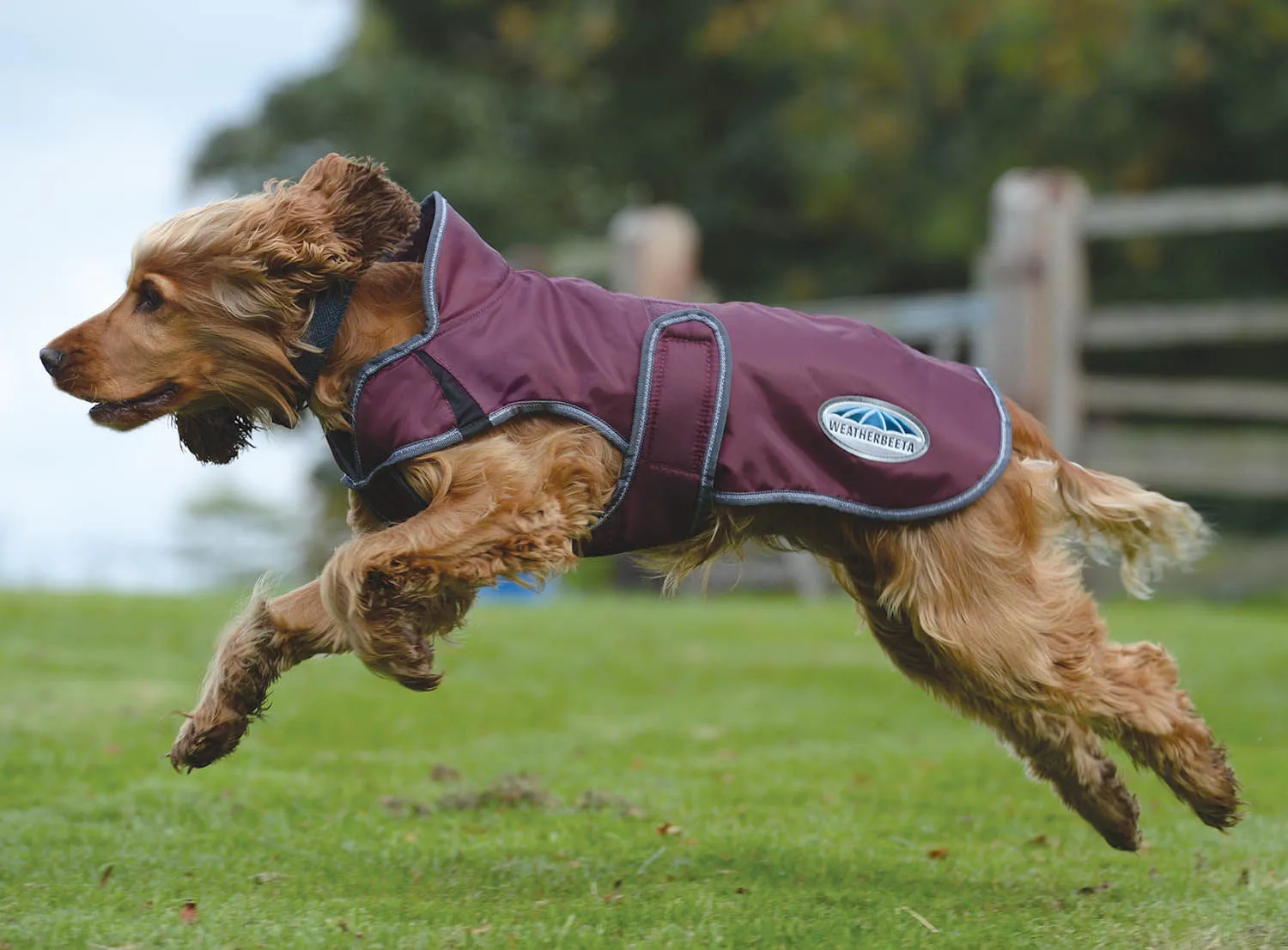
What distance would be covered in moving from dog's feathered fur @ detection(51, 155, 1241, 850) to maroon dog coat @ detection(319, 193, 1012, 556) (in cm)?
9

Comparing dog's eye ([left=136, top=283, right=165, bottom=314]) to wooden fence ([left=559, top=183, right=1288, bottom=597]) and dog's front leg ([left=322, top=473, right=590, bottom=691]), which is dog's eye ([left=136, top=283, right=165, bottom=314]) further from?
wooden fence ([left=559, top=183, right=1288, bottom=597])

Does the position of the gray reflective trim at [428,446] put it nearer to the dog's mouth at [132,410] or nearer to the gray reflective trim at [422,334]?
the gray reflective trim at [422,334]

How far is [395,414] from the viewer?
4.34m

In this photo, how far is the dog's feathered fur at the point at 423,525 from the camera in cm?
432

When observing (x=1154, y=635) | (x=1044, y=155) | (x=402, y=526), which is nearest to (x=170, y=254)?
(x=402, y=526)

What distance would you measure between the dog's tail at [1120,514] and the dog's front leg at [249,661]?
2.17 m

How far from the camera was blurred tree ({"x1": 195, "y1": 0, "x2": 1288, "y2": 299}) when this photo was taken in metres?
19.8

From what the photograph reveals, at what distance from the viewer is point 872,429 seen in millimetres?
4586

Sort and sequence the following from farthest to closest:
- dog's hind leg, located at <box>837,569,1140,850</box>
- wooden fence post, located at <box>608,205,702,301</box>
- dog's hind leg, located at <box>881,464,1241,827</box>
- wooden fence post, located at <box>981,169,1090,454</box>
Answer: wooden fence post, located at <box>608,205,702,301</box>
wooden fence post, located at <box>981,169,1090,454</box>
dog's hind leg, located at <box>837,569,1140,850</box>
dog's hind leg, located at <box>881,464,1241,827</box>

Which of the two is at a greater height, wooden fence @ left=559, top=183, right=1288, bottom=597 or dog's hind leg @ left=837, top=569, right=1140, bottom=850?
wooden fence @ left=559, top=183, right=1288, bottom=597

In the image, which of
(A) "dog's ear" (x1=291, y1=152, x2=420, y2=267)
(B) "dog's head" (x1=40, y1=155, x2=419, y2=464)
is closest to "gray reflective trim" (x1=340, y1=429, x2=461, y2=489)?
(B) "dog's head" (x1=40, y1=155, x2=419, y2=464)

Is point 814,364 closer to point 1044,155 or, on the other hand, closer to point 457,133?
point 1044,155

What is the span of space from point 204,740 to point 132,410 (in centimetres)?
94

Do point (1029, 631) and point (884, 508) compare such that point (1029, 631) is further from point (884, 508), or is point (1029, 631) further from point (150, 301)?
point (150, 301)
